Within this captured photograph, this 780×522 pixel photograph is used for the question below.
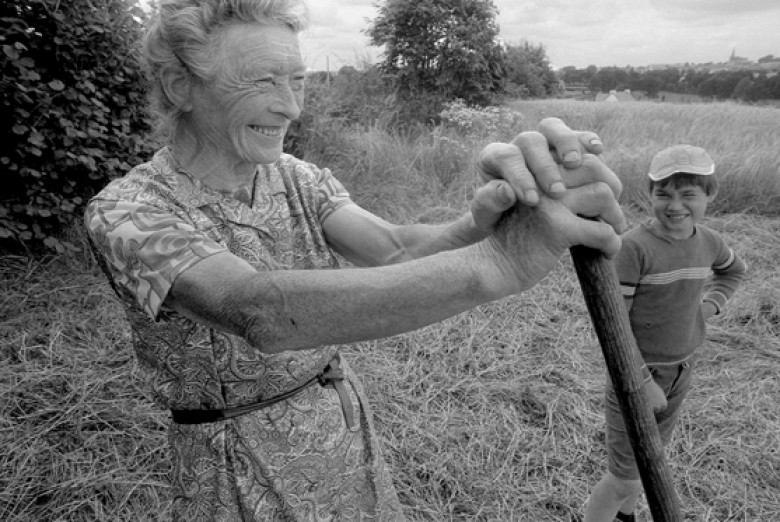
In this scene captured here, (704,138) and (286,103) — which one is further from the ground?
(286,103)

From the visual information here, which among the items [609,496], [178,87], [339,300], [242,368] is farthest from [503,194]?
[609,496]

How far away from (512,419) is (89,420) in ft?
7.62

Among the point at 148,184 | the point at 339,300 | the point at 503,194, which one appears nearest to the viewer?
the point at 339,300

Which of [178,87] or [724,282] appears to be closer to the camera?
[178,87]

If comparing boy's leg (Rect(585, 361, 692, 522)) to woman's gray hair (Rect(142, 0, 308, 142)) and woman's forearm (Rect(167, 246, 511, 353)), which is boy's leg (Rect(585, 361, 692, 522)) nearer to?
woman's forearm (Rect(167, 246, 511, 353))

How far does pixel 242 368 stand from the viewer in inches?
51.4

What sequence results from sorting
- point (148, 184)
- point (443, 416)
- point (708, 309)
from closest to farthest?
1. point (148, 184)
2. point (708, 309)
3. point (443, 416)

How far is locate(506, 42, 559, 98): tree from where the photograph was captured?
2539cm

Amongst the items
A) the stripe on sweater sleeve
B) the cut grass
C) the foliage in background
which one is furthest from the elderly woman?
the foliage in background

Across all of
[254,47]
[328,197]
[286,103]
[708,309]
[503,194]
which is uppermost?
[254,47]

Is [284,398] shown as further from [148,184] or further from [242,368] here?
[148,184]

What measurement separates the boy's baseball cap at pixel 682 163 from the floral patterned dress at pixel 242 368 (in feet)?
4.63

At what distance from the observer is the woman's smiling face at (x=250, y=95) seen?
1280mm

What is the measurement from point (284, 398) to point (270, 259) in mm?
336
